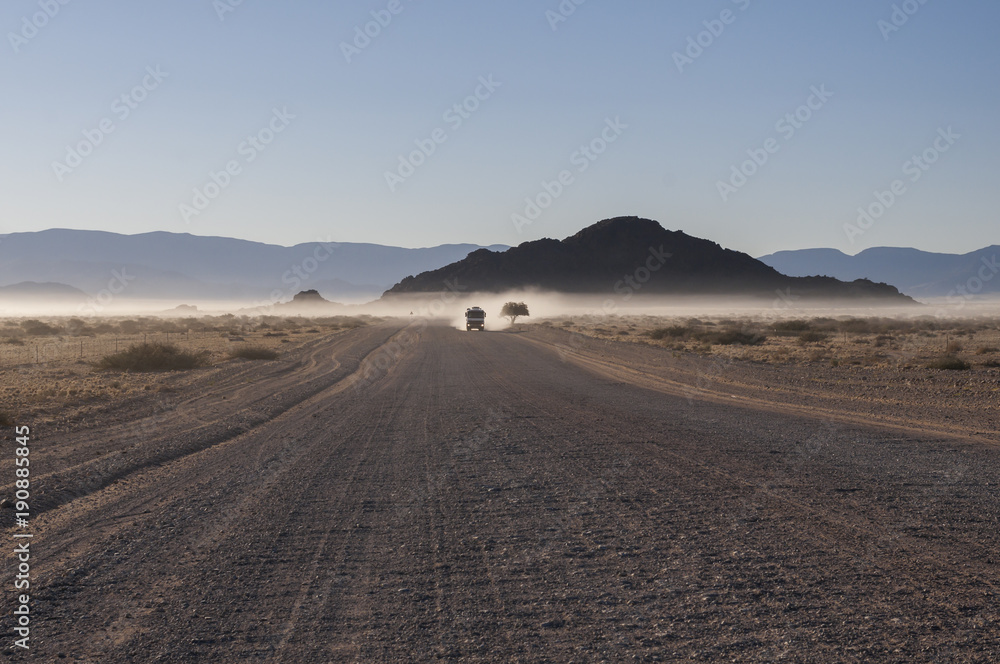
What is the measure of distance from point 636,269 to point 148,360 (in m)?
161

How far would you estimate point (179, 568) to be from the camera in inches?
229

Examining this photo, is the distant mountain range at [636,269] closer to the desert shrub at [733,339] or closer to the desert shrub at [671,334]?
the desert shrub at [671,334]

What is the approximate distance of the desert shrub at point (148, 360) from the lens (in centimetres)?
2727

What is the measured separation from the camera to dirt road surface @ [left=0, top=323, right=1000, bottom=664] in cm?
448

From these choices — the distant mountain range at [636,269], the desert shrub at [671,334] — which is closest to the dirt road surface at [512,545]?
the desert shrub at [671,334]

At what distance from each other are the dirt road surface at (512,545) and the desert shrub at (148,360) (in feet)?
52.5

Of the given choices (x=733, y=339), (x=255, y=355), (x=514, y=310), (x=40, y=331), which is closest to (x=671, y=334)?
(x=733, y=339)

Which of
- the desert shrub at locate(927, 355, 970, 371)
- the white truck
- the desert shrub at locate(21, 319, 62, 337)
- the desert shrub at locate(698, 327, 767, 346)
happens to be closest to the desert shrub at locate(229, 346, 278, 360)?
the desert shrub at locate(698, 327, 767, 346)

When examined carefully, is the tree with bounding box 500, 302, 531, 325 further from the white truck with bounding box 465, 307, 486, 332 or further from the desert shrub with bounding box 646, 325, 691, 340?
the desert shrub with bounding box 646, 325, 691, 340

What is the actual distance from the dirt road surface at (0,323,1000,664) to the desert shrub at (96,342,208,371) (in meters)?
16.0

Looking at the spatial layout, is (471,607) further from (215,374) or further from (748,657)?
(215,374)

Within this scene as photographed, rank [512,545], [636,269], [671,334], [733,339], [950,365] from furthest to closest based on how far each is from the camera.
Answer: [636,269], [671,334], [733,339], [950,365], [512,545]

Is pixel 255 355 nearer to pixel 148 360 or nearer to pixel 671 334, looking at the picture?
pixel 148 360

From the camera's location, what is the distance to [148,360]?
27.7 metres
